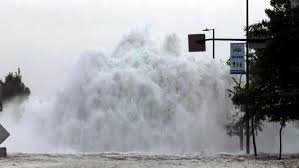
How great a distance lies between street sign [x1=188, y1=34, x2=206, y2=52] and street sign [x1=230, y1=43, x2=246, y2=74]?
343cm

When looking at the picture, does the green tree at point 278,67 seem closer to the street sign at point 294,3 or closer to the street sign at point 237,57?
the street sign at point 294,3

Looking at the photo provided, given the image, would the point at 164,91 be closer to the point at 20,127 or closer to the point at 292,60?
the point at 20,127

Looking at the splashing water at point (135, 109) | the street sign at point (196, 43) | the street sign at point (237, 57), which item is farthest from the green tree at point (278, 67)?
the splashing water at point (135, 109)

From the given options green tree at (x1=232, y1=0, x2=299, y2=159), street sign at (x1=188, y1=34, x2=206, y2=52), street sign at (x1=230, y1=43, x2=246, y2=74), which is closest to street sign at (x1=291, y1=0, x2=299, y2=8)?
green tree at (x1=232, y1=0, x2=299, y2=159)

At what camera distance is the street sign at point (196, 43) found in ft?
90.5

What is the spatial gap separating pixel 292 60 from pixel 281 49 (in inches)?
23.5

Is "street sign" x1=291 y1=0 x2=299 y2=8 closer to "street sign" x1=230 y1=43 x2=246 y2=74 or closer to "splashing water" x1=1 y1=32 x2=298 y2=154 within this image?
"street sign" x1=230 y1=43 x2=246 y2=74

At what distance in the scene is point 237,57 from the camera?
3141 cm

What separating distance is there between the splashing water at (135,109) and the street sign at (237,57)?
5376 millimetres

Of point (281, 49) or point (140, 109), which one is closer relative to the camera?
point (281, 49)

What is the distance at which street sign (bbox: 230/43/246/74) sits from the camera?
3131 centimetres

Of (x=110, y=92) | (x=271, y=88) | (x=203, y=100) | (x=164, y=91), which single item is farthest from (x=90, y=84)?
(x=271, y=88)

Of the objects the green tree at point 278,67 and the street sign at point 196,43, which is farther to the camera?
the street sign at point 196,43

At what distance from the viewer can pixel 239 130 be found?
3694 centimetres
